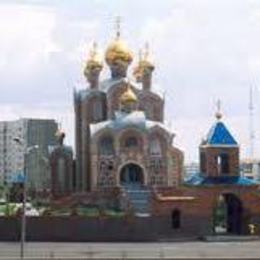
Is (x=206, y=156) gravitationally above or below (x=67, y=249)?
above

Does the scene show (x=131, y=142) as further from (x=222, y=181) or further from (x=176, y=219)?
(x=176, y=219)

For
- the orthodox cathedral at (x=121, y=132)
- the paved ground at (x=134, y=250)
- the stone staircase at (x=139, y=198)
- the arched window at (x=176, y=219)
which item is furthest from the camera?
the orthodox cathedral at (x=121, y=132)

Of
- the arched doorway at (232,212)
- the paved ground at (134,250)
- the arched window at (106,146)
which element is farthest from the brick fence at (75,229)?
the arched window at (106,146)

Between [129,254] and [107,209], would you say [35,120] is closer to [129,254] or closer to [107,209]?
[107,209]

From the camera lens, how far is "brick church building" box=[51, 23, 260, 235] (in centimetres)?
6203

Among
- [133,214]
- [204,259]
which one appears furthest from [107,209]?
[204,259]

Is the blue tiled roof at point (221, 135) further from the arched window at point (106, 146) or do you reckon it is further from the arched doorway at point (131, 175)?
the arched window at point (106, 146)

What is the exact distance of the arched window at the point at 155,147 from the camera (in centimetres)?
7106

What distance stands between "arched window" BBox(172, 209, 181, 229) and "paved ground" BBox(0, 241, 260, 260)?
4.59 metres

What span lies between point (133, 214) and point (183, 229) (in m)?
4.29

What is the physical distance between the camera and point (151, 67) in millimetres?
78875

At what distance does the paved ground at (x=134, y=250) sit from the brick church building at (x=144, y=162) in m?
5.76

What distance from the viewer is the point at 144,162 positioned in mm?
70312

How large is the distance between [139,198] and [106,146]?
292 inches
